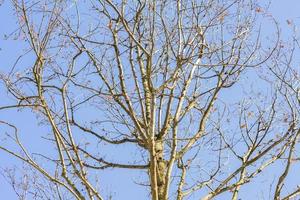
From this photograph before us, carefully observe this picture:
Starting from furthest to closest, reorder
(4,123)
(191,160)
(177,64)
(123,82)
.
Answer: (191,160) < (123,82) < (177,64) < (4,123)

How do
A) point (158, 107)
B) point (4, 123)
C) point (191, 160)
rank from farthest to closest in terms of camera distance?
point (191, 160)
point (158, 107)
point (4, 123)

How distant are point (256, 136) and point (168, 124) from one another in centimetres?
109

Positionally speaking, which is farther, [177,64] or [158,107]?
[158,107]

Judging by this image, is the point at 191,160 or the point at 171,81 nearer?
the point at 171,81

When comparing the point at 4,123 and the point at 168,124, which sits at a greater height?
the point at 168,124

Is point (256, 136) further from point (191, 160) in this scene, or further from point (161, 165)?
point (161, 165)

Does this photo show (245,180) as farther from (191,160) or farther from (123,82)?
(123,82)

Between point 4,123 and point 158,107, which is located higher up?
point 158,107

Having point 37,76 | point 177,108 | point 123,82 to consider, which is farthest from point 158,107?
point 37,76

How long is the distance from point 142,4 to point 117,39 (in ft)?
1.62

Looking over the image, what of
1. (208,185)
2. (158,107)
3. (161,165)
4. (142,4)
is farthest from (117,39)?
(208,185)

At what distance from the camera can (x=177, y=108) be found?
5.21 meters

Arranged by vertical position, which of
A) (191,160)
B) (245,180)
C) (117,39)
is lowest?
(245,180)

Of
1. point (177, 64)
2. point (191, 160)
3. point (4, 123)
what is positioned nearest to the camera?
point (4, 123)
